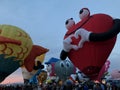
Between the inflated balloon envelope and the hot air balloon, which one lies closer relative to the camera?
the inflated balloon envelope

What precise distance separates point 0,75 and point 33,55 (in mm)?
1977

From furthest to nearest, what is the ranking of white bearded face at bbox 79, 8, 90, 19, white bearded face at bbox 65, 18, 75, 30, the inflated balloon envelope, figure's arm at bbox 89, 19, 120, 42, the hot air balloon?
the hot air balloon, white bearded face at bbox 65, 18, 75, 30, white bearded face at bbox 79, 8, 90, 19, the inflated balloon envelope, figure's arm at bbox 89, 19, 120, 42

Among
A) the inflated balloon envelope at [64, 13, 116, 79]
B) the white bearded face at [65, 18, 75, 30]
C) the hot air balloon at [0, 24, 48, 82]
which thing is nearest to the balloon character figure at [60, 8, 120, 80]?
the inflated balloon envelope at [64, 13, 116, 79]

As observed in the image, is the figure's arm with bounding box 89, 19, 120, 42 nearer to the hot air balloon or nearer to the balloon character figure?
the balloon character figure

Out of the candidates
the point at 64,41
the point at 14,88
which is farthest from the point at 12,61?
the point at 14,88

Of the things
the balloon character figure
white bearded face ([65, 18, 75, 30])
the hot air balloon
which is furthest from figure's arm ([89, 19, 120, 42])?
the hot air balloon

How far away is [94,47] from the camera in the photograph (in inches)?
591

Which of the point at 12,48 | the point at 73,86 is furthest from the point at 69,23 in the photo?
the point at 73,86

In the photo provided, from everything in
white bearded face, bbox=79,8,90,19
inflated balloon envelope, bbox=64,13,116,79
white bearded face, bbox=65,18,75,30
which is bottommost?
inflated balloon envelope, bbox=64,13,116,79

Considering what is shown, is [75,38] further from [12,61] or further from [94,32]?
[12,61]

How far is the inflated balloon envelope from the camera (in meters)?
15.0

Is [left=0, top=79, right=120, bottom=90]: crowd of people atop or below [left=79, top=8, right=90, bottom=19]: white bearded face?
below

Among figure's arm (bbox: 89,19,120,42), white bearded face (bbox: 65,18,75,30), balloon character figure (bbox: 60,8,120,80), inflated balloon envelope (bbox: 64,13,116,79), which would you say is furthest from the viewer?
white bearded face (bbox: 65,18,75,30)

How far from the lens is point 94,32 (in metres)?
14.8
